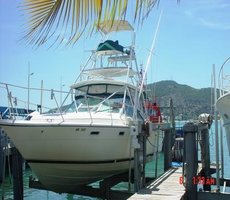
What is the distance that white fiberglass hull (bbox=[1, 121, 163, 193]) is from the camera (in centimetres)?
1023

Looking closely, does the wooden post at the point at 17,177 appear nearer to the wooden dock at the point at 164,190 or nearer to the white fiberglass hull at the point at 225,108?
the wooden dock at the point at 164,190

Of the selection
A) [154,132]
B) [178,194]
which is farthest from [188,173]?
[154,132]

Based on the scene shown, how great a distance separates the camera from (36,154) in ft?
34.5

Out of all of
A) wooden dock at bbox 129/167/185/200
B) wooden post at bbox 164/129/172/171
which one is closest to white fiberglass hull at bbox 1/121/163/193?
wooden dock at bbox 129/167/185/200

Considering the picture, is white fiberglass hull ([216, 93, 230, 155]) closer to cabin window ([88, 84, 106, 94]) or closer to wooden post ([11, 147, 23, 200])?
cabin window ([88, 84, 106, 94])

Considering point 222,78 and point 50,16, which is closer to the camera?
point 50,16

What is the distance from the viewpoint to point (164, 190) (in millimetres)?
9805

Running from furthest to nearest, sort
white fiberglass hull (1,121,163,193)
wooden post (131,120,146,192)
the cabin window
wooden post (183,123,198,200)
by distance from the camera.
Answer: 1. the cabin window
2. wooden post (131,120,146,192)
3. white fiberglass hull (1,121,163,193)
4. wooden post (183,123,198,200)

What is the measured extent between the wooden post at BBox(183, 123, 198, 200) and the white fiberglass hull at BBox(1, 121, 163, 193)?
2305 mm

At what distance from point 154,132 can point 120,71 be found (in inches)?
114

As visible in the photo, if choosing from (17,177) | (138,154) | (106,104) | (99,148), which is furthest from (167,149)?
(17,177)

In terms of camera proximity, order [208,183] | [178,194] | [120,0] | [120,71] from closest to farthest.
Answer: [120,0] < [178,194] < [208,183] < [120,71]

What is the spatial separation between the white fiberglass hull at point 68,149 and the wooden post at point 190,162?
90.7 inches

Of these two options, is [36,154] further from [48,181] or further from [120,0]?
[120,0]
